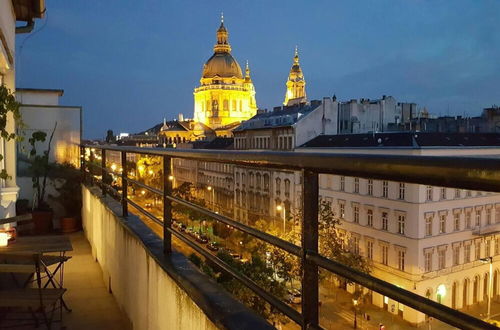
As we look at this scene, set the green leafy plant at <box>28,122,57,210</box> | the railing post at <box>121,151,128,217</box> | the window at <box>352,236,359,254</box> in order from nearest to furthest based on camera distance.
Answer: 1. the railing post at <box>121,151,128,217</box>
2. the green leafy plant at <box>28,122,57,210</box>
3. the window at <box>352,236,359,254</box>

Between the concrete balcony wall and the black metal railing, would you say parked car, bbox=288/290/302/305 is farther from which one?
the concrete balcony wall

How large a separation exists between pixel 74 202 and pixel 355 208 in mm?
19778

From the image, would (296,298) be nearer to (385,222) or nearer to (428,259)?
(428,259)

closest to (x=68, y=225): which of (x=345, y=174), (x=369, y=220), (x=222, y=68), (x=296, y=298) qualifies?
(x=296, y=298)

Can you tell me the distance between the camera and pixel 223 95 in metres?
116

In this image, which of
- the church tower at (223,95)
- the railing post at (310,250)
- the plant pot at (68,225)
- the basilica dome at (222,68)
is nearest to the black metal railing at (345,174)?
the railing post at (310,250)

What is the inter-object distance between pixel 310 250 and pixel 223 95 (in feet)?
379

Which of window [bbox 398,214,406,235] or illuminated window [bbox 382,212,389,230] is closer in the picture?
window [bbox 398,214,406,235]

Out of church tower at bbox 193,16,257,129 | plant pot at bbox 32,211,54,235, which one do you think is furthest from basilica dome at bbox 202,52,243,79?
plant pot at bbox 32,211,54,235

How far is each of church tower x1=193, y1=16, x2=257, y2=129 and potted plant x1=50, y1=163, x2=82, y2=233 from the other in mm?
100135

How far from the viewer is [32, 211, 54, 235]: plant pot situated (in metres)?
9.95

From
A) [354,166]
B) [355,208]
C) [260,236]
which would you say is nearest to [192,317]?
[260,236]

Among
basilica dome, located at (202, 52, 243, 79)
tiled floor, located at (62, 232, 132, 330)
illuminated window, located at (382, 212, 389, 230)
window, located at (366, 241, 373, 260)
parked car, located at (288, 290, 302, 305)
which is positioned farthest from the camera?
basilica dome, located at (202, 52, 243, 79)

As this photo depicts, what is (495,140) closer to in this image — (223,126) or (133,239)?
(133,239)
